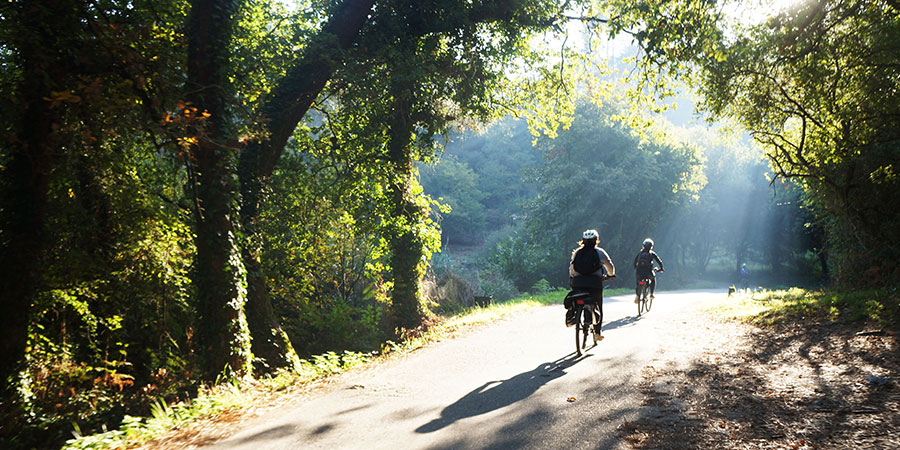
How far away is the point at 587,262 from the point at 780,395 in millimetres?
3593

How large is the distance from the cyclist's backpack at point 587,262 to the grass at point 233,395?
4.42m

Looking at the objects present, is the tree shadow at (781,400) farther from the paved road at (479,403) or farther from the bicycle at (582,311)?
the bicycle at (582,311)

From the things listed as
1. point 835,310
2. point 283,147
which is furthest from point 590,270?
point 283,147

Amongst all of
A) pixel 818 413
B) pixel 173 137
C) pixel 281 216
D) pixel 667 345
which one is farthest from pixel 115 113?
pixel 667 345

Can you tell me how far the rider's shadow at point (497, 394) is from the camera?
5.90 m

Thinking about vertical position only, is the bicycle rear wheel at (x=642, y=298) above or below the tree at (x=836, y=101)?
below

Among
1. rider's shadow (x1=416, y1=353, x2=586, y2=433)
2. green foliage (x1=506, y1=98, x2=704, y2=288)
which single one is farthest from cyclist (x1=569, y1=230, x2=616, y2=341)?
green foliage (x1=506, y1=98, x2=704, y2=288)

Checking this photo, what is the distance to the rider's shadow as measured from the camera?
5902 millimetres

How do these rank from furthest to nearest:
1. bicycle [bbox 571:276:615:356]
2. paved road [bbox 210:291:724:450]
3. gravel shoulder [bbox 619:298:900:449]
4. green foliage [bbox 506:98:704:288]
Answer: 1. green foliage [bbox 506:98:704:288]
2. bicycle [bbox 571:276:615:356]
3. paved road [bbox 210:291:724:450]
4. gravel shoulder [bbox 619:298:900:449]

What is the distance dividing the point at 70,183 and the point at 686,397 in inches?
380

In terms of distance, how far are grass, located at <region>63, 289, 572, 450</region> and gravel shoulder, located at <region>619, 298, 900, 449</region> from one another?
204 inches

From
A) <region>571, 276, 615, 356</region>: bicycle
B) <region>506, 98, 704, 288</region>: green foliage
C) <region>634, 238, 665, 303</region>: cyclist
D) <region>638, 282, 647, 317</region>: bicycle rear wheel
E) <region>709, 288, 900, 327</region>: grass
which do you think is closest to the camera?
<region>571, 276, 615, 356</region>: bicycle

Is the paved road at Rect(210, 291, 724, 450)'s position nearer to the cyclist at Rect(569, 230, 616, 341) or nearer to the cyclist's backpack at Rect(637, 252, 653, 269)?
the cyclist at Rect(569, 230, 616, 341)

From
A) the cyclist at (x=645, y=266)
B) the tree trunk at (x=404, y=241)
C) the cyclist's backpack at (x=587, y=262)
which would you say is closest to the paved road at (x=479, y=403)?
the cyclist's backpack at (x=587, y=262)
